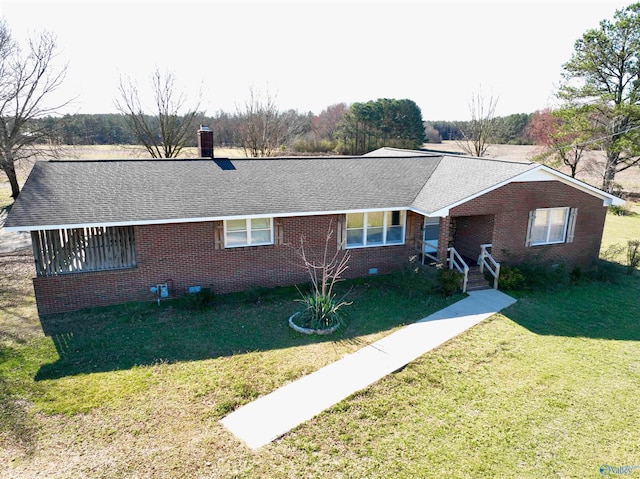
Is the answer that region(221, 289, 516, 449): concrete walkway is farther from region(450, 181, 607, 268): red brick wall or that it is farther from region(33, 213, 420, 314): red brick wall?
region(33, 213, 420, 314): red brick wall

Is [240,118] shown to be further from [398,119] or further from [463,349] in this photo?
[463,349]

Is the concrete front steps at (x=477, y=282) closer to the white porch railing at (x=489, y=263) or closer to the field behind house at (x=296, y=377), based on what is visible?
the white porch railing at (x=489, y=263)

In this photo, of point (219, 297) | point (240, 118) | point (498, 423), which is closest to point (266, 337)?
point (219, 297)

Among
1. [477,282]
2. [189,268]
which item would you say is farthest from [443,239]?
[189,268]

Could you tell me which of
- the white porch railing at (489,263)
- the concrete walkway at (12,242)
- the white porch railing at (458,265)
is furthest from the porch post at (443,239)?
the concrete walkway at (12,242)

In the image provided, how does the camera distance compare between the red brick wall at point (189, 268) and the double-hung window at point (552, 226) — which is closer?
the red brick wall at point (189, 268)

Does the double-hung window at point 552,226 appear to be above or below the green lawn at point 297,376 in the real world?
above
